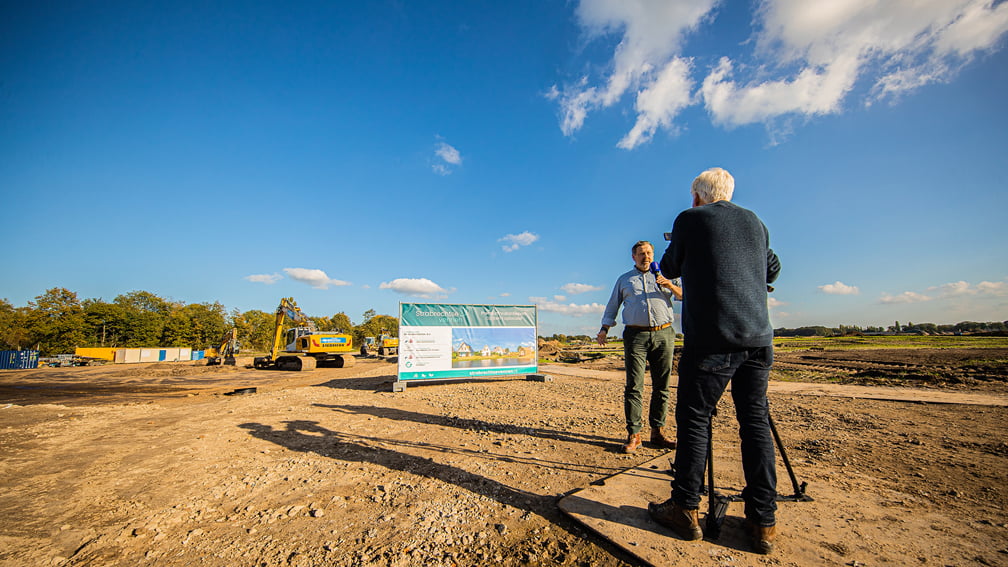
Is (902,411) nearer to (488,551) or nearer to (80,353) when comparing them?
(488,551)

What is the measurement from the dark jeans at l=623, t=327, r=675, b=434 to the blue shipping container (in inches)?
2025

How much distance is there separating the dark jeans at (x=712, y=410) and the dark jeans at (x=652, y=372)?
5.34ft

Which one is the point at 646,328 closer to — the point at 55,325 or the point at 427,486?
the point at 427,486

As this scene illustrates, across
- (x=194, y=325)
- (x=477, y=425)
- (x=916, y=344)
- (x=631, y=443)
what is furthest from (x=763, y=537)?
Result: (x=194, y=325)

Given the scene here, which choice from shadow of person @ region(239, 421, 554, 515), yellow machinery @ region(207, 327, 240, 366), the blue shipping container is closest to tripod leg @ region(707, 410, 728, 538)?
shadow of person @ region(239, 421, 554, 515)

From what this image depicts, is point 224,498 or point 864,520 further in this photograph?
point 224,498

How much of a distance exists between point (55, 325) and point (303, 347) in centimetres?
5288

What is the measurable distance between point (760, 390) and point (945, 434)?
400 cm

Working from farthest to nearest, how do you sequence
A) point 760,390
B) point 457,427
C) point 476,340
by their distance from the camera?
point 476,340, point 457,427, point 760,390

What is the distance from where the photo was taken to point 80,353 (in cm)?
3759

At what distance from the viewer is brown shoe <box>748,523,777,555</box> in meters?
1.82

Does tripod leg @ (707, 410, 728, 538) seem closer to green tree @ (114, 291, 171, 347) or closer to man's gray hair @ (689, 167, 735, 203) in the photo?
man's gray hair @ (689, 167, 735, 203)

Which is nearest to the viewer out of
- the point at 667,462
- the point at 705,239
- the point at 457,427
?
the point at 705,239

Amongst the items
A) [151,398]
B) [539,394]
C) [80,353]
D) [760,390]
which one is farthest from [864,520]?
[80,353]
